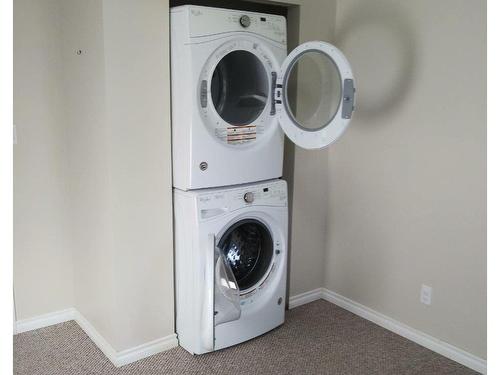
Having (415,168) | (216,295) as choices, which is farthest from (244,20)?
(216,295)

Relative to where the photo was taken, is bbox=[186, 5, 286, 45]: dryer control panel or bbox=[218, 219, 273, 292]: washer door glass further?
bbox=[218, 219, 273, 292]: washer door glass

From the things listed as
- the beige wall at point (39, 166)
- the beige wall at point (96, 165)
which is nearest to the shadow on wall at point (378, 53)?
the beige wall at point (96, 165)

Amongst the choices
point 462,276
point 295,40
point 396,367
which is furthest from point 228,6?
point 396,367

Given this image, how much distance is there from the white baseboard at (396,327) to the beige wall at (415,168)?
36 millimetres

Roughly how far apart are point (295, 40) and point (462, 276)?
62.7 inches

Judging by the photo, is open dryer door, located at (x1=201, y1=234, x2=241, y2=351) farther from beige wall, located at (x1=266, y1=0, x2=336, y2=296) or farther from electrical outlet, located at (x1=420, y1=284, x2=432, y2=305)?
electrical outlet, located at (x1=420, y1=284, x2=432, y2=305)

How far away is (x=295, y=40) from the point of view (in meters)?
2.77

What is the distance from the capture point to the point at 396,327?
8.91 ft

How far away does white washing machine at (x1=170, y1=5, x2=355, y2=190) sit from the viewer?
2.26 metres

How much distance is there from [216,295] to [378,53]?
162cm

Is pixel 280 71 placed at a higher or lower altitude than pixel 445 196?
higher

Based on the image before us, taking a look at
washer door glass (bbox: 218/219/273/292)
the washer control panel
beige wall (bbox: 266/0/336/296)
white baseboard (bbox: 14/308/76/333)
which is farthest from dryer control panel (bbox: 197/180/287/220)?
white baseboard (bbox: 14/308/76/333)
